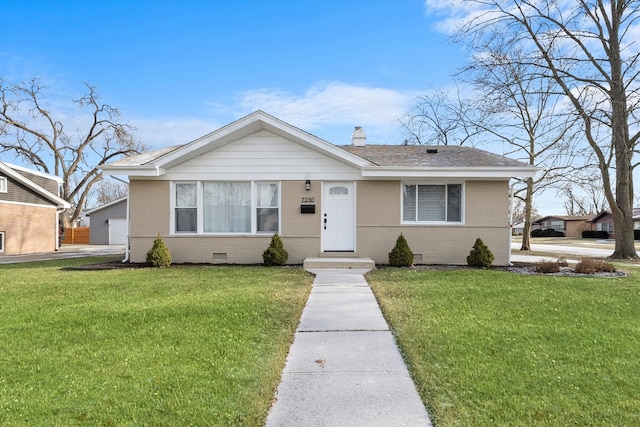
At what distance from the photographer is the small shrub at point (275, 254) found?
36.6 feet

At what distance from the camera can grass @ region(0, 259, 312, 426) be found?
2.90 meters

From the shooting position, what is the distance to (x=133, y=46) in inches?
592

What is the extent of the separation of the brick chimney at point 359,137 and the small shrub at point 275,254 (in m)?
5.20

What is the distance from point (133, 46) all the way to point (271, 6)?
5920mm

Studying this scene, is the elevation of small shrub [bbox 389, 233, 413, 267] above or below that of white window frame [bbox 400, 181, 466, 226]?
below

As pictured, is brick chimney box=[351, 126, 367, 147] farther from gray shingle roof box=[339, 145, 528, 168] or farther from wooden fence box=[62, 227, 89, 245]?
wooden fence box=[62, 227, 89, 245]

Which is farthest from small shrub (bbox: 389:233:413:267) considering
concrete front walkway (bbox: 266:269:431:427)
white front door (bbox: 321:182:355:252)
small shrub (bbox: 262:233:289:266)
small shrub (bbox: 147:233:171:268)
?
small shrub (bbox: 147:233:171:268)

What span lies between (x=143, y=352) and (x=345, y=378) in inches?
81.3

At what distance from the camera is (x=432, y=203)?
11.9 metres

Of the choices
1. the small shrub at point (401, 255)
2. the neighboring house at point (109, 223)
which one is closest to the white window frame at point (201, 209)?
the small shrub at point (401, 255)

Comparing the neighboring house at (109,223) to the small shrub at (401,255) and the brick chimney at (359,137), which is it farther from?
the small shrub at (401,255)

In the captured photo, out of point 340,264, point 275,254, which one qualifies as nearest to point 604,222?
point 340,264

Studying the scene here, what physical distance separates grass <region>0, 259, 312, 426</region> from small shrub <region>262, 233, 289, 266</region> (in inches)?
127

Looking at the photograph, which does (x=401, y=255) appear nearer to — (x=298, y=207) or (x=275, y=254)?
(x=298, y=207)
